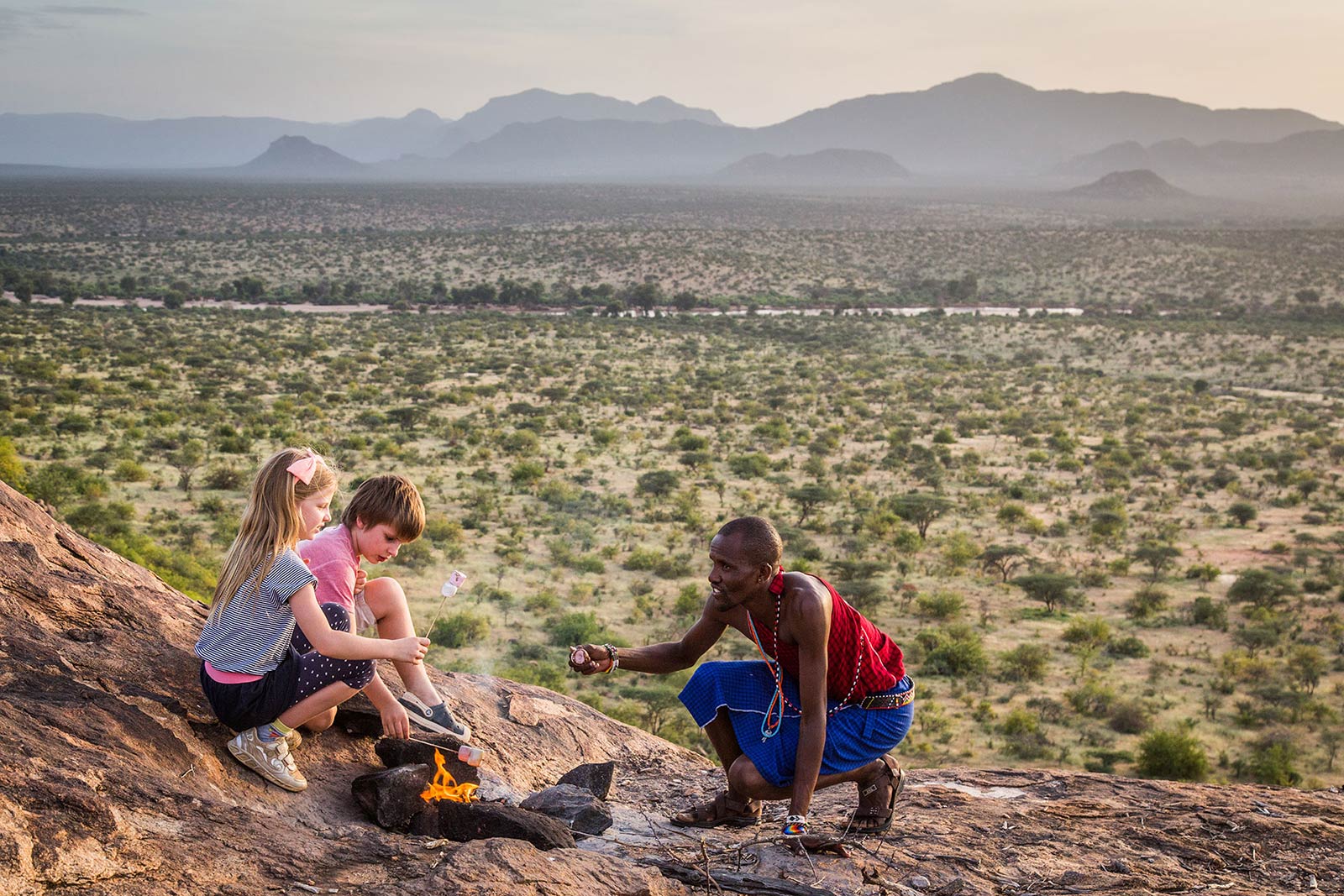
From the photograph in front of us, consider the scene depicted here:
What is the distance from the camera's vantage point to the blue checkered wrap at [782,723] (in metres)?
4.45

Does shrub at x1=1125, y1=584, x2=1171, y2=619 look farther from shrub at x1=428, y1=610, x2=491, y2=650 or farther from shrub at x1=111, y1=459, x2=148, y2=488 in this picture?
shrub at x1=111, y1=459, x2=148, y2=488

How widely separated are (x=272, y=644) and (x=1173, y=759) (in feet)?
37.1

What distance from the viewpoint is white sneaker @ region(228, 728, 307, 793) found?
13.5 ft

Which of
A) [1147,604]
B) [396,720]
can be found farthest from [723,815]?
[1147,604]

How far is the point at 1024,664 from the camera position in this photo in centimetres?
1559

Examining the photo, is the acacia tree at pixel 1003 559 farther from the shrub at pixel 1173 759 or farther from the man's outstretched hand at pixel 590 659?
the man's outstretched hand at pixel 590 659

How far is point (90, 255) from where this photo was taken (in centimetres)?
7406

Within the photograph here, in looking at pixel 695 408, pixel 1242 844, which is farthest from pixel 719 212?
pixel 1242 844

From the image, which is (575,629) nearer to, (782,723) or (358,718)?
(358,718)

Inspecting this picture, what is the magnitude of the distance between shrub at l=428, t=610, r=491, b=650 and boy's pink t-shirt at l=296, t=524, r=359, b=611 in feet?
36.8

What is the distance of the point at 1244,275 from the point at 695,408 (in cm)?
5766

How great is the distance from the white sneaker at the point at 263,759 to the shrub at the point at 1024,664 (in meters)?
13.0

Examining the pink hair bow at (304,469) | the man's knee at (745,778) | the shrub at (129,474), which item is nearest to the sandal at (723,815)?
the man's knee at (745,778)

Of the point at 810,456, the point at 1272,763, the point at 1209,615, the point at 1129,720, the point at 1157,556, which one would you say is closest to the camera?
the point at 1272,763
